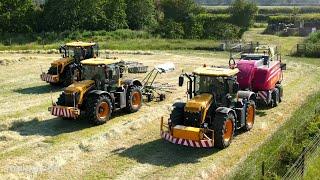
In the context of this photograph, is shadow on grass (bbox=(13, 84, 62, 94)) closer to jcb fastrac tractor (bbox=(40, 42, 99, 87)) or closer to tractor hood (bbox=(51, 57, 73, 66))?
jcb fastrac tractor (bbox=(40, 42, 99, 87))

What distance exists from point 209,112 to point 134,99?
5298 millimetres

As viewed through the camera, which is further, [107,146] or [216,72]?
[107,146]

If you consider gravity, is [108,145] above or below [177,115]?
below

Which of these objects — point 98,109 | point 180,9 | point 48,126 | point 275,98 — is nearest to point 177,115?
point 98,109

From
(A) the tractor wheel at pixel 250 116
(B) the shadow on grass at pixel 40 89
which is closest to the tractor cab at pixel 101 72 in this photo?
(A) the tractor wheel at pixel 250 116

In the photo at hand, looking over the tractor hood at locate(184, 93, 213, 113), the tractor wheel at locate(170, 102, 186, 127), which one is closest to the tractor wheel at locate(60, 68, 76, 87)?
the tractor wheel at locate(170, 102, 186, 127)

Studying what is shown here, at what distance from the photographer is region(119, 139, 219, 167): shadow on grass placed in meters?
12.9

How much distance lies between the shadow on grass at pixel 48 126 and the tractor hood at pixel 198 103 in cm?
459

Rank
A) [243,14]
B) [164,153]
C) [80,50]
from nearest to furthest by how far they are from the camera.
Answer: [164,153] → [80,50] → [243,14]

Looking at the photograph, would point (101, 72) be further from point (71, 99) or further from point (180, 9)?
point (180, 9)

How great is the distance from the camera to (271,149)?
13258mm

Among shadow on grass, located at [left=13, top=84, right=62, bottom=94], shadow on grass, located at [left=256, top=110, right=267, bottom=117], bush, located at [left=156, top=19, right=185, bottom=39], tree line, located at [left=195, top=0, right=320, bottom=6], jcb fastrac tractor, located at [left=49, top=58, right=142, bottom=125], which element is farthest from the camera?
tree line, located at [left=195, top=0, right=320, bottom=6]

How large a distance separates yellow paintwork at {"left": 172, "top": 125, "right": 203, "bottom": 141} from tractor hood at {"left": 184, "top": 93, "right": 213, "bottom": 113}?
1.88ft

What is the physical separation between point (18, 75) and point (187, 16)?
3087 centimetres
